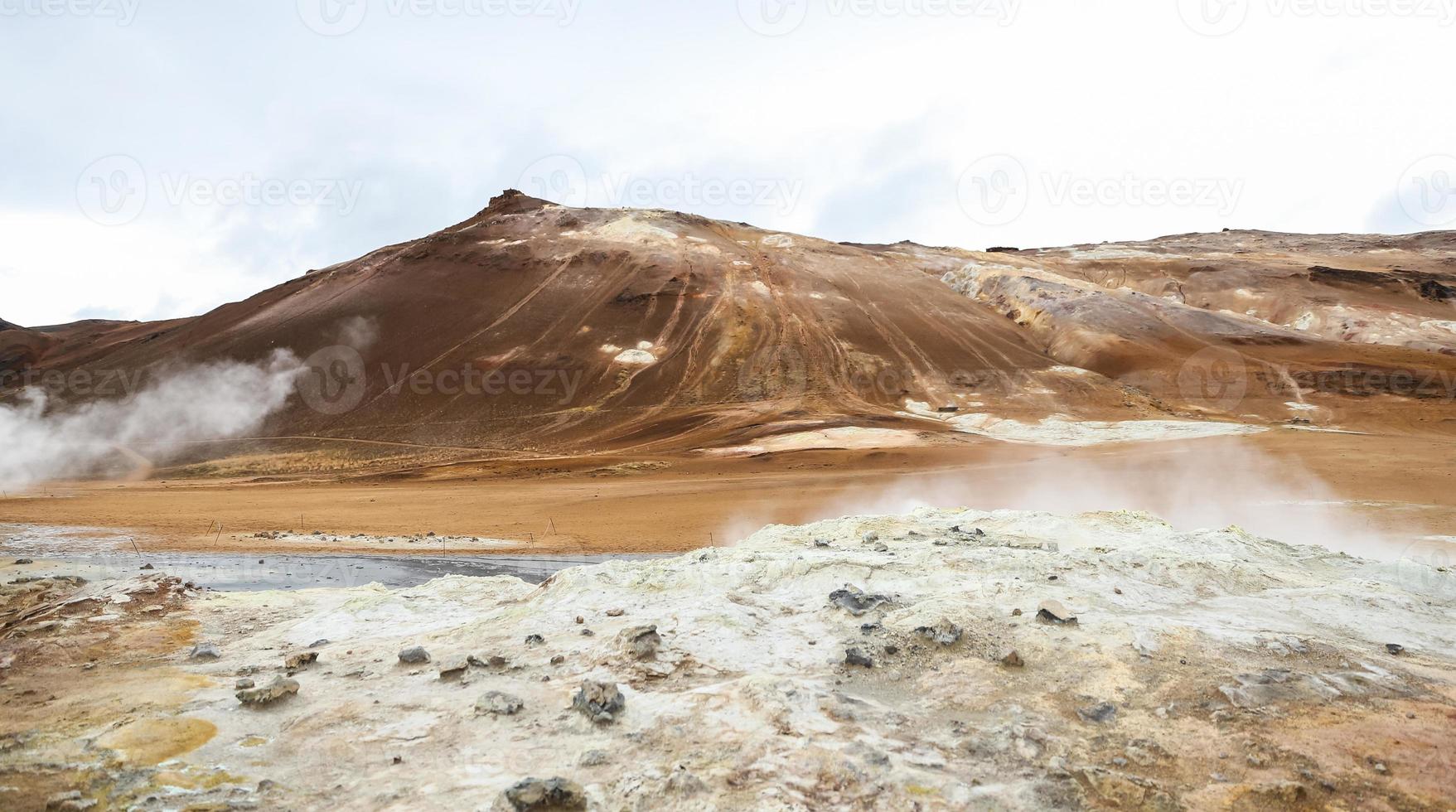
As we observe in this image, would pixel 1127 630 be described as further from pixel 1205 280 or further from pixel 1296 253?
pixel 1296 253

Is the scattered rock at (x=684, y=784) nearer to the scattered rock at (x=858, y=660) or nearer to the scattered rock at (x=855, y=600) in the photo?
the scattered rock at (x=858, y=660)

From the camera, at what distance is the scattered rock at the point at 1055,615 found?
7.51 m

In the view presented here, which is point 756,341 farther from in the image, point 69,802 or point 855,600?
point 69,802

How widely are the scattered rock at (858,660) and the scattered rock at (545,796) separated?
2.98 metres

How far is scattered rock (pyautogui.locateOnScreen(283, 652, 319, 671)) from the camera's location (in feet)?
24.3

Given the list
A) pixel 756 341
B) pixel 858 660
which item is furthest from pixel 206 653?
pixel 756 341

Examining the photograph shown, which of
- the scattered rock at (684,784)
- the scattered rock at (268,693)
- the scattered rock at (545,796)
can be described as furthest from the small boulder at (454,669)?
the scattered rock at (684,784)

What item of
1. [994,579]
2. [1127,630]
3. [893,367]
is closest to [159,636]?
[994,579]

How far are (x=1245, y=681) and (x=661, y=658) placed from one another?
4.88 m

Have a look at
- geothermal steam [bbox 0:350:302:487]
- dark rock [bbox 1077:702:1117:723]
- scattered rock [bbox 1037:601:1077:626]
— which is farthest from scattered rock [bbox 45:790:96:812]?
geothermal steam [bbox 0:350:302:487]

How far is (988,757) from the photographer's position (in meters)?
5.29

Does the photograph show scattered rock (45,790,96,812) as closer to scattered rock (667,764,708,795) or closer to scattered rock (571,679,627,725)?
scattered rock (571,679,627,725)

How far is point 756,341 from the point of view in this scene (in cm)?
5488

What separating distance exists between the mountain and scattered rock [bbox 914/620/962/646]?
30.8 meters
